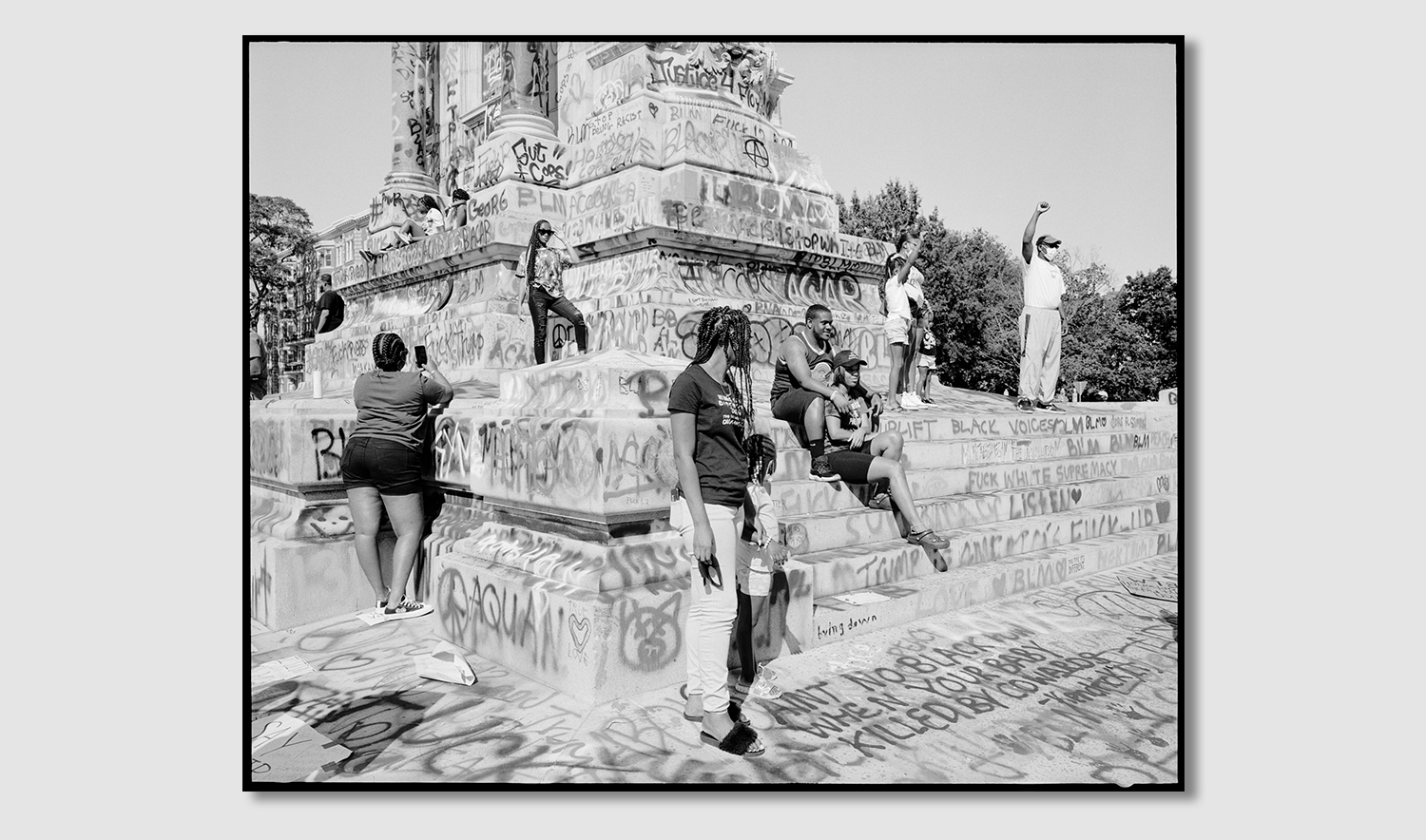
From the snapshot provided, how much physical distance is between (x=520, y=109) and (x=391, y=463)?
A: 5.09 m

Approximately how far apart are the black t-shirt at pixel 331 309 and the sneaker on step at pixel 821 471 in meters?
7.12

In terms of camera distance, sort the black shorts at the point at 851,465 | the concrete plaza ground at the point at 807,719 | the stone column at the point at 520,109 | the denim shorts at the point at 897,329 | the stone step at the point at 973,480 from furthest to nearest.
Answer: the stone column at the point at 520,109 < the denim shorts at the point at 897,329 < the black shorts at the point at 851,465 < the stone step at the point at 973,480 < the concrete plaza ground at the point at 807,719

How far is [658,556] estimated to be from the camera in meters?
3.71

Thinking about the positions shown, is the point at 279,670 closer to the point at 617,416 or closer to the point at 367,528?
the point at 367,528

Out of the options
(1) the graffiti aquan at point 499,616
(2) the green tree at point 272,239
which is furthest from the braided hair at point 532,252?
(1) the graffiti aquan at point 499,616

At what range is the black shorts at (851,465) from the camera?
4871 millimetres

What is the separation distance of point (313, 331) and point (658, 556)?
7843mm

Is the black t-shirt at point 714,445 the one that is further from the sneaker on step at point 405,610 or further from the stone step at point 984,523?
the sneaker on step at point 405,610

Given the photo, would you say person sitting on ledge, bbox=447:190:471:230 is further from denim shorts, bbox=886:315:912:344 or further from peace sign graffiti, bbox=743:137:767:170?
denim shorts, bbox=886:315:912:344

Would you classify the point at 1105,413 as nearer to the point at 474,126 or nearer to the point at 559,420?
the point at 559,420

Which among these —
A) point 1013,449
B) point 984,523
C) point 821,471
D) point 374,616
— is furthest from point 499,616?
point 1013,449

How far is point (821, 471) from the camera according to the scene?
16.2 feet

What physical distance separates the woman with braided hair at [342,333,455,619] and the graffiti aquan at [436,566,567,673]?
21.2 inches
